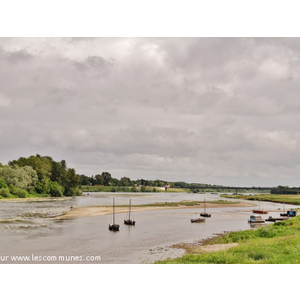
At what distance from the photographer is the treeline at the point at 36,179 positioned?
121944 mm

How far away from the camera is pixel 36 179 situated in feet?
453

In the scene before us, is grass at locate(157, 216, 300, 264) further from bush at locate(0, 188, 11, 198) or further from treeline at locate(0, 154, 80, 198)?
treeline at locate(0, 154, 80, 198)

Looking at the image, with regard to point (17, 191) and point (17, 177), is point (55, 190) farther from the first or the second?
point (17, 191)

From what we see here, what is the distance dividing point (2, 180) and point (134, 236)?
3513 inches

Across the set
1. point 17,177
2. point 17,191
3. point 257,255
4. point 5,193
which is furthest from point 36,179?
point 257,255

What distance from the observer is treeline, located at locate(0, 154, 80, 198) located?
122 metres

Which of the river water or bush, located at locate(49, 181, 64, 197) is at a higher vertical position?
bush, located at locate(49, 181, 64, 197)

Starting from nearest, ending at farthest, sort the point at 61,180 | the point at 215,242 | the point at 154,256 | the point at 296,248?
the point at 296,248, the point at 154,256, the point at 215,242, the point at 61,180

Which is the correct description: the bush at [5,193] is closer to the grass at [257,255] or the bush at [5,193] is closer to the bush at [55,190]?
the bush at [55,190]

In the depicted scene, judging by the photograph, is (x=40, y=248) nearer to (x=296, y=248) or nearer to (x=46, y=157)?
(x=296, y=248)

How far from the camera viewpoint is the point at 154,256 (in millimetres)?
31047

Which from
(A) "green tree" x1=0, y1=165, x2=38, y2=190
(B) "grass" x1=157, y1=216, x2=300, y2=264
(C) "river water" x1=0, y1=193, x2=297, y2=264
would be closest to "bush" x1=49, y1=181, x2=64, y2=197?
(A) "green tree" x1=0, y1=165, x2=38, y2=190

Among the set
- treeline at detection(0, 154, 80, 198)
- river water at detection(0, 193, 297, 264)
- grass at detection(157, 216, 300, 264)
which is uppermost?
treeline at detection(0, 154, 80, 198)
